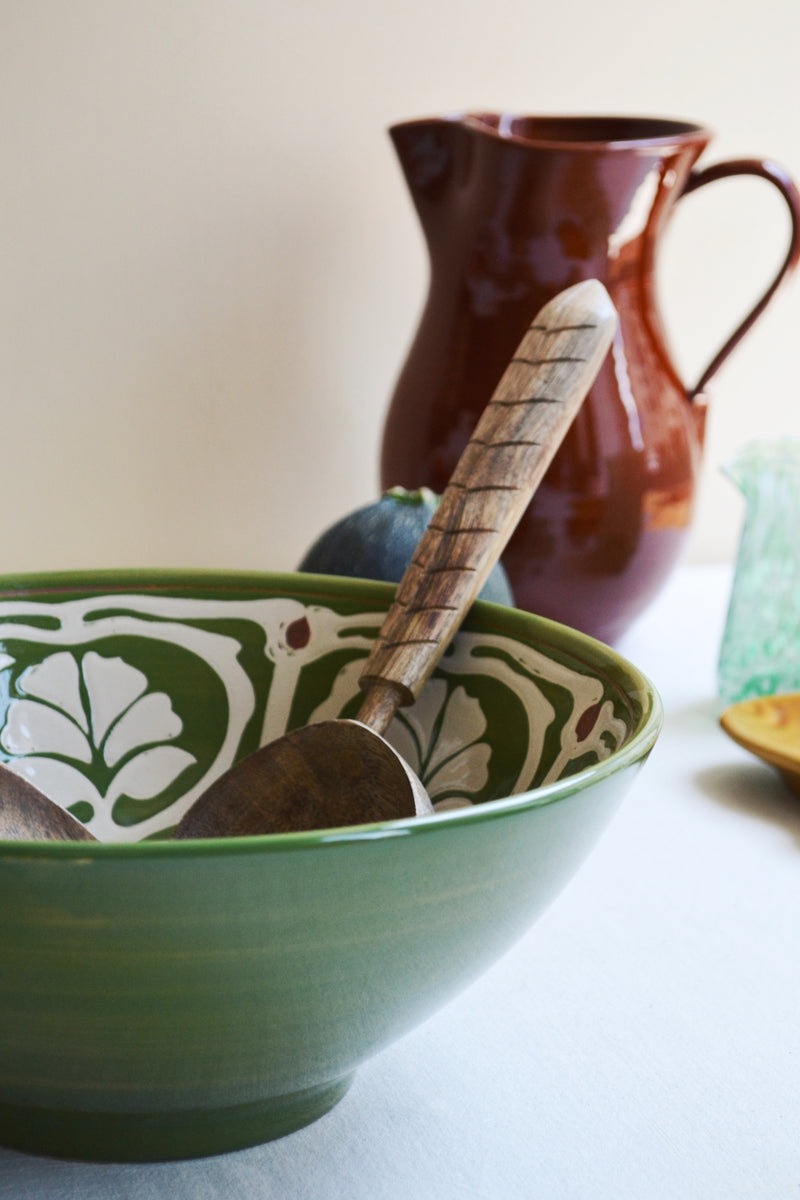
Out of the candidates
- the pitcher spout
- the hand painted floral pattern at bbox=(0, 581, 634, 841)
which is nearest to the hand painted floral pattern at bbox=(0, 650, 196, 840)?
the hand painted floral pattern at bbox=(0, 581, 634, 841)

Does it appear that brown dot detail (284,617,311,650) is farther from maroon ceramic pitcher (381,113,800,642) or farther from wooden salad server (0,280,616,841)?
maroon ceramic pitcher (381,113,800,642)

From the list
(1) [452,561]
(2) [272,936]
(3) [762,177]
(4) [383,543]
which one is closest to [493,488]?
(1) [452,561]

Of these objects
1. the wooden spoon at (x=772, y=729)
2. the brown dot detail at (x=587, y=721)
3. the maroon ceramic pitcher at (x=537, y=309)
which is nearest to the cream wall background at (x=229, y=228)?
the maroon ceramic pitcher at (x=537, y=309)

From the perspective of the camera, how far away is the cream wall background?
78cm

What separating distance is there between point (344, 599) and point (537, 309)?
0.91ft

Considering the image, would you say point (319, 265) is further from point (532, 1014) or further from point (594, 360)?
point (532, 1014)

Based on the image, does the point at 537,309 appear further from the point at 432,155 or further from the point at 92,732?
the point at 92,732

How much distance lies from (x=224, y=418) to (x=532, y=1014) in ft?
1.86

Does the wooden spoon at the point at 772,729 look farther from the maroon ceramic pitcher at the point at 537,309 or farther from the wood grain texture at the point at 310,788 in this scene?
the wood grain texture at the point at 310,788

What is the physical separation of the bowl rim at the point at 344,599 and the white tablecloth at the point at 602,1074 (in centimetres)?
8

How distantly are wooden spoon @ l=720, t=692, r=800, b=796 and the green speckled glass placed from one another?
0.10ft

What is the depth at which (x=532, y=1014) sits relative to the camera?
393 mm

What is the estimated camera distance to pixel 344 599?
49 cm

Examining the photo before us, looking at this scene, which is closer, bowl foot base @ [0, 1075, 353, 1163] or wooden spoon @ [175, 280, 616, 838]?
bowl foot base @ [0, 1075, 353, 1163]
